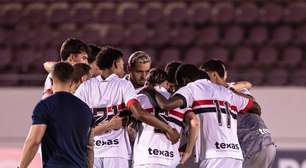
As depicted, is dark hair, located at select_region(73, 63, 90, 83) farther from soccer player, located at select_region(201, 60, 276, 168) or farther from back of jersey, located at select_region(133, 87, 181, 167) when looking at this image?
soccer player, located at select_region(201, 60, 276, 168)

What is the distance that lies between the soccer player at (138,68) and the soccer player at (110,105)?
280mm

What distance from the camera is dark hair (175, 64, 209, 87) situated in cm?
689

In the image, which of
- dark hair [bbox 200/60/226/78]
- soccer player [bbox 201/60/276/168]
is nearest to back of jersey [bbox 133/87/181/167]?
dark hair [bbox 200/60/226/78]

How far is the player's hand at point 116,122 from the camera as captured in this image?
6.63 meters

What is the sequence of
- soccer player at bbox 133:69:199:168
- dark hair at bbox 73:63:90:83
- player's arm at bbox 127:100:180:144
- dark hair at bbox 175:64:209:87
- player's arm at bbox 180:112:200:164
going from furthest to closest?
dark hair at bbox 175:64:209:87 < soccer player at bbox 133:69:199:168 < player's arm at bbox 180:112:200:164 < player's arm at bbox 127:100:180:144 < dark hair at bbox 73:63:90:83

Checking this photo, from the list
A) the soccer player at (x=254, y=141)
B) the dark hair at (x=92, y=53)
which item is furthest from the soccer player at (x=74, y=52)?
the soccer player at (x=254, y=141)

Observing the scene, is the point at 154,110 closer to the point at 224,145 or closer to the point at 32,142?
the point at 224,145

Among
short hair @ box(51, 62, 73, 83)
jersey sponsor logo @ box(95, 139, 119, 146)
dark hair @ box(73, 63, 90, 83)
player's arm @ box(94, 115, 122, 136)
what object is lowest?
jersey sponsor logo @ box(95, 139, 119, 146)

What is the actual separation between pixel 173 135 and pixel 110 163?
550 millimetres

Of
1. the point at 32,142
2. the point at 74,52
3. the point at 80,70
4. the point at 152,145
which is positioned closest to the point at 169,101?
the point at 152,145

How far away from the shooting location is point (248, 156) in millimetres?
7383

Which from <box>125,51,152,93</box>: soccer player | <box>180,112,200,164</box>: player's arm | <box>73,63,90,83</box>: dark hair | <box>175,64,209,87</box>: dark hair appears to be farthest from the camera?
<box>125,51,152,93</box>: soccer player

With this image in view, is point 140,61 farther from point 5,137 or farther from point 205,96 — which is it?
point 5,137

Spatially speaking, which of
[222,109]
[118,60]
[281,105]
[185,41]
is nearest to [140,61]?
[118,60]
